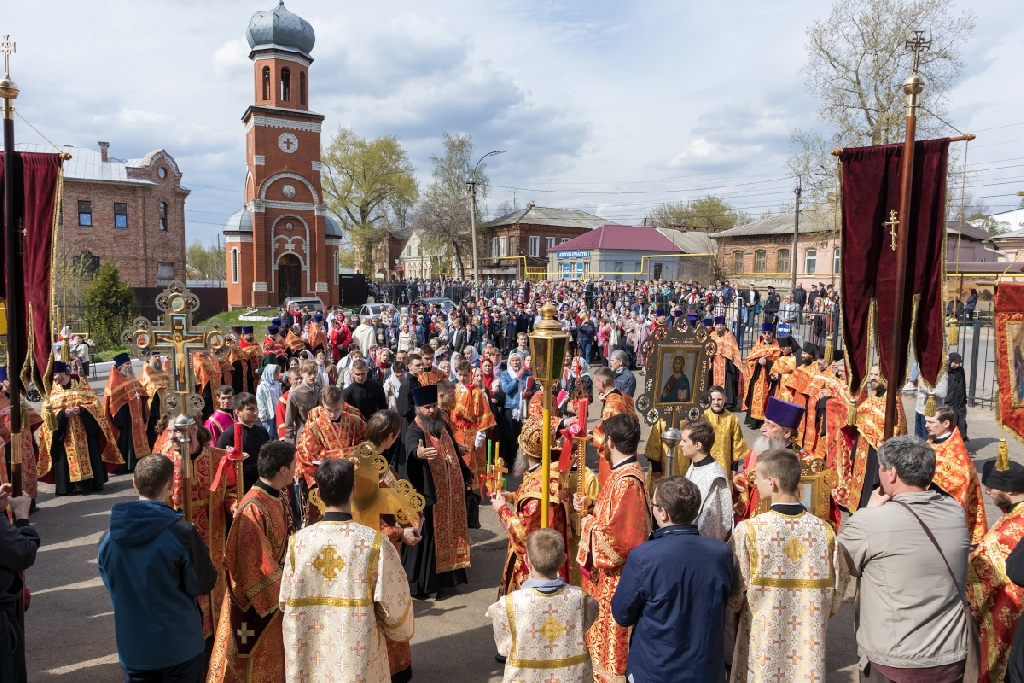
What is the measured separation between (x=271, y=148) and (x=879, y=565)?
37.4 m

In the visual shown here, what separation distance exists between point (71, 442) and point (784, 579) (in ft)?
28.9

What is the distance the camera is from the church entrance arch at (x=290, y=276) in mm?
36969

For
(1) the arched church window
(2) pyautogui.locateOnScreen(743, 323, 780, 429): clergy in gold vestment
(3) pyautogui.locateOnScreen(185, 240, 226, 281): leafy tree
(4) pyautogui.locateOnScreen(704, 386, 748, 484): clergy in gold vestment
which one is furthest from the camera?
(3) pyautogui.locateOnScreen(185, 240, 226, 281): leafy tree

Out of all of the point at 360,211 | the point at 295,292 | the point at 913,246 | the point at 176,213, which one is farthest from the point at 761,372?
the point at 360,211

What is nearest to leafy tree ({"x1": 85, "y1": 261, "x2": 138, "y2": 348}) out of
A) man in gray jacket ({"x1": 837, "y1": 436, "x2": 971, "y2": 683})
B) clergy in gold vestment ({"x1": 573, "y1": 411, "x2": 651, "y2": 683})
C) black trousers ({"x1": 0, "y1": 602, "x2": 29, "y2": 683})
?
black trousers ({"x1": 0, "y1": 602, "x2": 29, "y2": 683})

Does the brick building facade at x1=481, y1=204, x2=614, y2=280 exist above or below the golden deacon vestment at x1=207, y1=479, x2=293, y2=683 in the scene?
above

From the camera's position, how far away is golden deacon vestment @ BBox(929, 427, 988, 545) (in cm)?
466

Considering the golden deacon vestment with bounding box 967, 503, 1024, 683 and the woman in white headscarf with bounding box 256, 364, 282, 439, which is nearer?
the golden deacon vestment with bounding box 967, 503, 1024, 683

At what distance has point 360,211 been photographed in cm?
5481

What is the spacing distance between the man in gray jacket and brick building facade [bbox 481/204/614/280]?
49542 millimetres

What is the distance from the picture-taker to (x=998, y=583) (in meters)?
3.40

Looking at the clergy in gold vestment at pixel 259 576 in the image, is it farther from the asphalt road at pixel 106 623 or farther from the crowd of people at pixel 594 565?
the asphalt road at pixel 106 623

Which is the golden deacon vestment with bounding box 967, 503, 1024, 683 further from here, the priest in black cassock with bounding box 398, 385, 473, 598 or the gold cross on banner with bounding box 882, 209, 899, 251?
the priest in black cassock with bounding box 398, 385, 473, 598

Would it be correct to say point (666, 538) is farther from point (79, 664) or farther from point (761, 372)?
point (761, 372)
